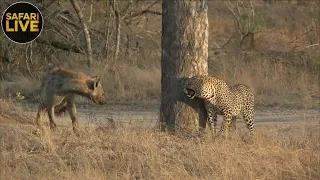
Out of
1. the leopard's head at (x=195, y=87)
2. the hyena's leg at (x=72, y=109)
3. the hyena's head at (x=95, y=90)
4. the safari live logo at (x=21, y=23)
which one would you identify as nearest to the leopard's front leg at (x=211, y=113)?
the leopard's head at (x=195, y=87)

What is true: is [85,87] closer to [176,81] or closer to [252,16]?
[176,81]

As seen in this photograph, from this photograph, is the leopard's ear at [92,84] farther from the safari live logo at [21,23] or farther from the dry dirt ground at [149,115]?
the safari live logo at [21,23]

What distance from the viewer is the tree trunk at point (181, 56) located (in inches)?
383

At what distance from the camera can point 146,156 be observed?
8328 mm

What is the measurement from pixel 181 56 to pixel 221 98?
104cm

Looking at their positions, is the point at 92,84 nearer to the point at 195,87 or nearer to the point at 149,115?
the point at 195,87

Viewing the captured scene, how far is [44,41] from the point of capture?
1922 cm

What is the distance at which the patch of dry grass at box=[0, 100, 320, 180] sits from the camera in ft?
26.0

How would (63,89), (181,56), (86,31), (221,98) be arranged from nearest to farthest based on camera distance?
1. (181,56)
2. (63,89)
3. (221,98)
4. (86,31)

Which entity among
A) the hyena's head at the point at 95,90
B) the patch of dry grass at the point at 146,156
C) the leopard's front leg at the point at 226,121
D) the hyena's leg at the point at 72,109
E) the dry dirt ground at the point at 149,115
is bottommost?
the dry dirt ground at the point at 149,115

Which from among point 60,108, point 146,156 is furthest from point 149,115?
point 146,156

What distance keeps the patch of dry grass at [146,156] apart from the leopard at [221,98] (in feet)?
2.56

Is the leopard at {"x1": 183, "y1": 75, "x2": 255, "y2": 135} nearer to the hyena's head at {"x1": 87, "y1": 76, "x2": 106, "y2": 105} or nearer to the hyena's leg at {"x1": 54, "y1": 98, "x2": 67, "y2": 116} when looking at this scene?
the hyena's head at {"x1": 87, "y1": 76, "x2": 106, "y2": 105}

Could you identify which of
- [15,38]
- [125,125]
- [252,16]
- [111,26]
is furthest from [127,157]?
[252,16]
